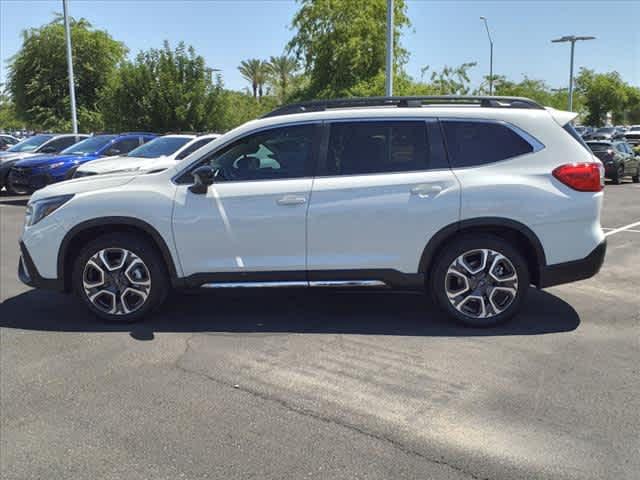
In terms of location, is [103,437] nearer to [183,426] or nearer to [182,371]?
[183,426]

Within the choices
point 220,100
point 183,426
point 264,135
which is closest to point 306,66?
point 220,100

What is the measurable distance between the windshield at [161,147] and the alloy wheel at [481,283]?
824 centimetres

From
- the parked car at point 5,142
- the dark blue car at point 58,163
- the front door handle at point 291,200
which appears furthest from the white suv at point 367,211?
the parked car at point 5,142

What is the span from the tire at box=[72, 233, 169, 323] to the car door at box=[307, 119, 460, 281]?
1316 millimetres

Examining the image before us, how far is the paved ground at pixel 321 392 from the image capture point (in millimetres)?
3127

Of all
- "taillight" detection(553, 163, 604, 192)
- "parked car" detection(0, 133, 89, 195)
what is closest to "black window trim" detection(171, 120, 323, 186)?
"taillight" detection(553, 163, 604, 192)

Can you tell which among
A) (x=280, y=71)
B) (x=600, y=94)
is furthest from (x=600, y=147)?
(x=600, y=94)

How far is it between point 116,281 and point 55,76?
29571 mm

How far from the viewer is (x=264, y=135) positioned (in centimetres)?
512

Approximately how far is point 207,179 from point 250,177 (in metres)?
0.35

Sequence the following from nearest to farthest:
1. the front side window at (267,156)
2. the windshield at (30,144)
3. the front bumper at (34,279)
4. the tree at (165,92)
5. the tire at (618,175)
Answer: the front side window at (267,156)
the front bumper at (34,279)
the windshield at (30,144)
the tire at (618,175)
the tree at (165,92)

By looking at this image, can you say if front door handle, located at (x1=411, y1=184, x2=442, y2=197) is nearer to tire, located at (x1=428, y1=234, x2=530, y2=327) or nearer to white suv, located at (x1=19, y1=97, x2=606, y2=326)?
white suv, located at (x1=19, y1=97, x2=606, y2=326)

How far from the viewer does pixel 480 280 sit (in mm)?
4949

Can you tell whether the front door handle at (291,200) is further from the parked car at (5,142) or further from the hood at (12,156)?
the parked car at (5,142)
